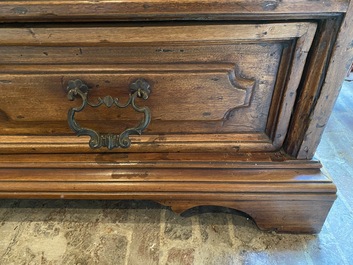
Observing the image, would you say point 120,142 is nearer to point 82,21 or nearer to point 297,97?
point 82,21

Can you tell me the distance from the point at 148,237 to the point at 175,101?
32cm

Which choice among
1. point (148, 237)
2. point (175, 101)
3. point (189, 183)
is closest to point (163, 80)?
point (175, 101)

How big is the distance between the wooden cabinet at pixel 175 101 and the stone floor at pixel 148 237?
0.17 feet

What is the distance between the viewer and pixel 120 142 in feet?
1.73

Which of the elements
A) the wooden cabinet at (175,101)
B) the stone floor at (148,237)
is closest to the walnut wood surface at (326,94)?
the wooden cabinet at (175,101)

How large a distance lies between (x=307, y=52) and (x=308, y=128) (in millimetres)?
149

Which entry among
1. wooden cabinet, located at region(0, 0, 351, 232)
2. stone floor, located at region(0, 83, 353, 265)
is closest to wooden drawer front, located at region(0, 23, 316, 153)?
wooden cabinet, located at region(0, 0, 351, 232)

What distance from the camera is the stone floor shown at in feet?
1.92

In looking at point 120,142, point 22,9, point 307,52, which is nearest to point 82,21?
point 22,9

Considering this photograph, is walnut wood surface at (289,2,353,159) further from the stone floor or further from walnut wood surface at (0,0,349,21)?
the stone floor

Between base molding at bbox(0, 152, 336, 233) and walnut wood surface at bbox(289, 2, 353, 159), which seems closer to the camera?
walnut wood surface at bbox(289, 2, 353, 159)

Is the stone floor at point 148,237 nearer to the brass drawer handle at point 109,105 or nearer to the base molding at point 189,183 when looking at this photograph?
the base molding at point 189,183

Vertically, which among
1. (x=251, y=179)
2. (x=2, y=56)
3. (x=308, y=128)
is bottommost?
(x=251, y=179)

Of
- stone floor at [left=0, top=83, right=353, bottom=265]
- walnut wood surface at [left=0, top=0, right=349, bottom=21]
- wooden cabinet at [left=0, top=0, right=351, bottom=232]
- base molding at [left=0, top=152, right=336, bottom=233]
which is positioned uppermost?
walnut wood surface at [left=0, top=0, right=349, bottom=21]
